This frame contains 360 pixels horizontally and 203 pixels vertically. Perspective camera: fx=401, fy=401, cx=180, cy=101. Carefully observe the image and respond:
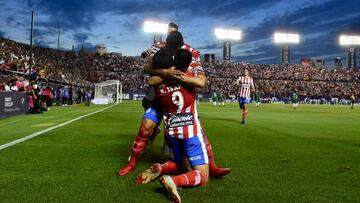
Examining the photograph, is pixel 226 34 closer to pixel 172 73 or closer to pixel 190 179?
pixel 172 73

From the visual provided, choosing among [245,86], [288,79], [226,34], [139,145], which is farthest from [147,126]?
[288,79]

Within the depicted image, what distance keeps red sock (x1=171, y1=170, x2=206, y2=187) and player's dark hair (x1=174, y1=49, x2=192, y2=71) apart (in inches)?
51.2

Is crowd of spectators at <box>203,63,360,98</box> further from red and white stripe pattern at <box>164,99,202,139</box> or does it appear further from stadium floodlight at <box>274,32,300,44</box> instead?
red and white stripe pattern at <box>164,99,202,139</box>

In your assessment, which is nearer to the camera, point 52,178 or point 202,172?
point 202,172

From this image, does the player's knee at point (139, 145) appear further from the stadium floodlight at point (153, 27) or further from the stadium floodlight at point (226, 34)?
the stadium floodlight at point (226, 34)

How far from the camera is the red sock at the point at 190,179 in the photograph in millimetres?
4660

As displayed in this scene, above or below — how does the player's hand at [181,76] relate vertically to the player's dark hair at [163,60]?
below

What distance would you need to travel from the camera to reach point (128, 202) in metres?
4.40

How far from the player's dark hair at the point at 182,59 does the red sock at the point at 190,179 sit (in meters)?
1.30

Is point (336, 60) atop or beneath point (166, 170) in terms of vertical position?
atop

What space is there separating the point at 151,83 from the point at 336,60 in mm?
177884

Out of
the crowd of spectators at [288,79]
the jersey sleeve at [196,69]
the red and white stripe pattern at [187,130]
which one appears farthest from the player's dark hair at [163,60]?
the crowd of spectators at [288,79]

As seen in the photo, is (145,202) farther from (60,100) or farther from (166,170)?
(60,100)

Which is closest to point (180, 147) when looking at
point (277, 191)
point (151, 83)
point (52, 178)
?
point (151, 83)
